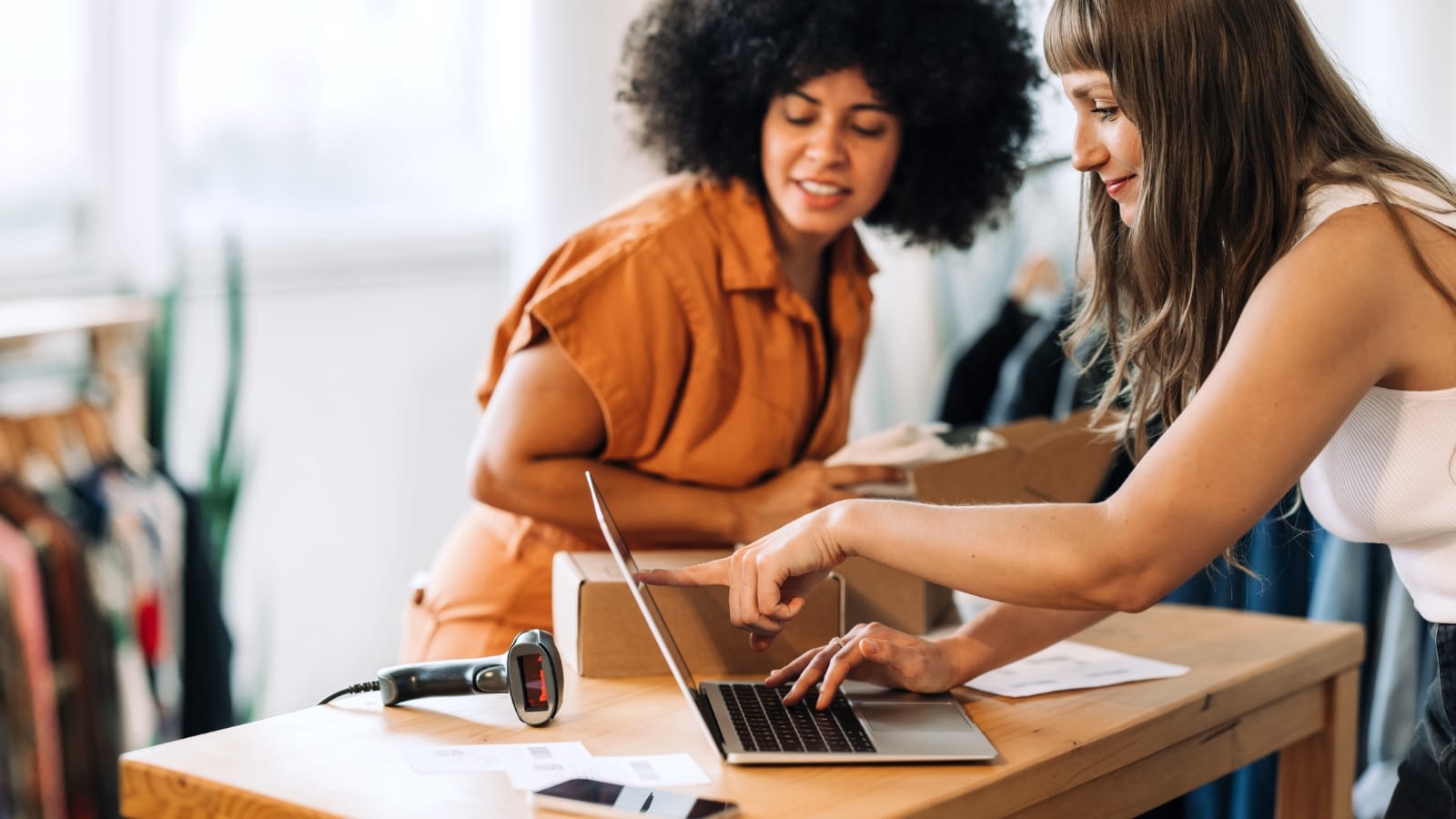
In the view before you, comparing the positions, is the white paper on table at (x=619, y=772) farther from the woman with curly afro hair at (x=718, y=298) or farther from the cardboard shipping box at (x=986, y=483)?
the woman with curly afro hair at (x=718, y=298)

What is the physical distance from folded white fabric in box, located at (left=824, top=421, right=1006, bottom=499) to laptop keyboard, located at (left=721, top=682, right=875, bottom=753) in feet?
1.45

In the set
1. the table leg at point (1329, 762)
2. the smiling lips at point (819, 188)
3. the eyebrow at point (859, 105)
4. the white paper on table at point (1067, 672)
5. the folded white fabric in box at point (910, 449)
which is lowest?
the table leg at point (1329, 762)

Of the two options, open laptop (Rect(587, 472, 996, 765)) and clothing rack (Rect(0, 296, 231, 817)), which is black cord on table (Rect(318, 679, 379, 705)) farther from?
clothing rack (Rect(0, 296, 231, 817))

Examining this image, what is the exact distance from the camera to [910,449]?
1.88 metres

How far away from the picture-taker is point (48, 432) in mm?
2326

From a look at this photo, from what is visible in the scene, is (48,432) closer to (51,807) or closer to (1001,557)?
(51,807)

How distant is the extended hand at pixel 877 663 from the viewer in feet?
4.68

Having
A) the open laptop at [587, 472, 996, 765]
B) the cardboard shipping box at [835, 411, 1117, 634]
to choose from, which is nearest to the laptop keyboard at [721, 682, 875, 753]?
the open laptop at [587, 472, 996, 765]

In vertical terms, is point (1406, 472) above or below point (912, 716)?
above

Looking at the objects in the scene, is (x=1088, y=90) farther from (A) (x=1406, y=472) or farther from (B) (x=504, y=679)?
(B) (x=504, y=679)

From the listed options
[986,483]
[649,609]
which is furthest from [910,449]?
[649,609]

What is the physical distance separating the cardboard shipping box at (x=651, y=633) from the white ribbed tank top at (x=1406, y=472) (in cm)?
55

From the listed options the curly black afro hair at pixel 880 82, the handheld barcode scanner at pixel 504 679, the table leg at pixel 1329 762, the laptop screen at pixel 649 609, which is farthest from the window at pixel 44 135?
the table leg at pixel 1329 762

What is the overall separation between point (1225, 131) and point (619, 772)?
75cm
